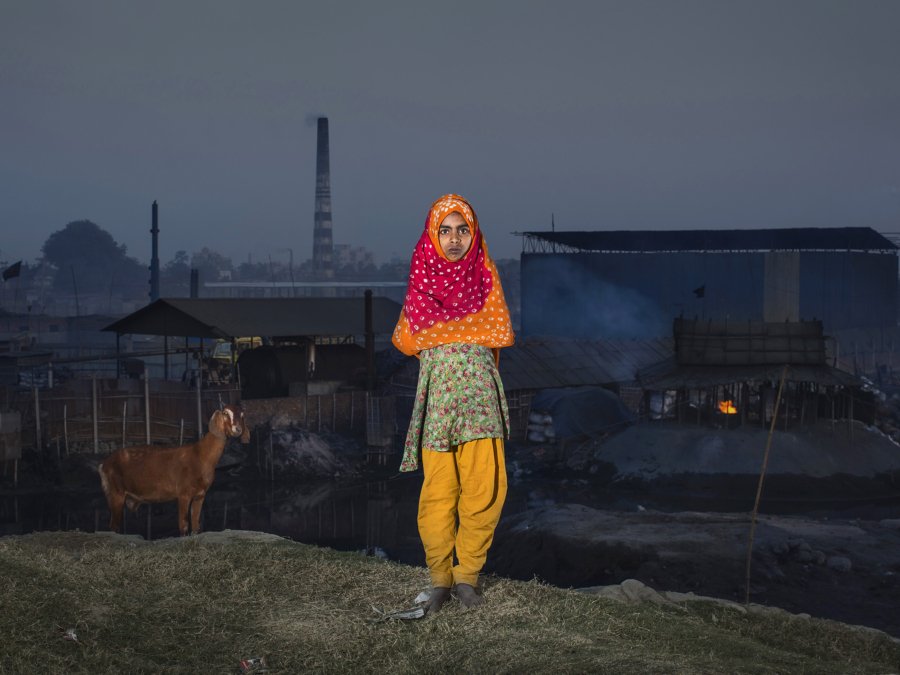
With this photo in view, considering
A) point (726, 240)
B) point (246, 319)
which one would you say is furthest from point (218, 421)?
point (726, 240)

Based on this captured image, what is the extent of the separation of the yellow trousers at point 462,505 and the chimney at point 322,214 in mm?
69547

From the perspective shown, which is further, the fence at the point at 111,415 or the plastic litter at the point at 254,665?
the fence at the point at 111,415

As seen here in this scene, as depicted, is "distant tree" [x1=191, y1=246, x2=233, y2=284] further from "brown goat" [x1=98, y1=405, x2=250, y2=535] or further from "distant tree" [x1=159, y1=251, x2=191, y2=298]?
"brown goat" [x1=98, y1=405, x2=250, y2=535]

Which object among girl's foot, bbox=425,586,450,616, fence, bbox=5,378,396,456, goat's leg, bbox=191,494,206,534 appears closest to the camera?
girl's foot, bbox=425,586,450,616

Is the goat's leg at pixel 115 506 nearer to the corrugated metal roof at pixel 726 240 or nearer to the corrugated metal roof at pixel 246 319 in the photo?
the corrugated metal roof at pixel 246 319

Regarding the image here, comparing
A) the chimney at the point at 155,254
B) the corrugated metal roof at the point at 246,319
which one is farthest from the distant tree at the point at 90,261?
the corrugated metal roof at the point at 246,319

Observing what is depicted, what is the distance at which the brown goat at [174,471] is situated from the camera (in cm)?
1233

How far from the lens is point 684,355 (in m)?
27.2

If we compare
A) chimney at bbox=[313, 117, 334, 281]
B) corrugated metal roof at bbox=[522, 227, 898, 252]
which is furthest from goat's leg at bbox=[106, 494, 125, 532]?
chimney at bbox=[313, 117, 334, 281]

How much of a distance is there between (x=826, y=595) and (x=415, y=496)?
10.1m

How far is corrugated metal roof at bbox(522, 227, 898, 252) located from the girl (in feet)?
133

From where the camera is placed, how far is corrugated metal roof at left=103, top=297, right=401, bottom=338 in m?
28.4

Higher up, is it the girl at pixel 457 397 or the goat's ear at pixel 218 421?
the girl at pixel 457 397

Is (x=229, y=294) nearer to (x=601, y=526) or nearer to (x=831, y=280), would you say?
(x=831, y=280)
